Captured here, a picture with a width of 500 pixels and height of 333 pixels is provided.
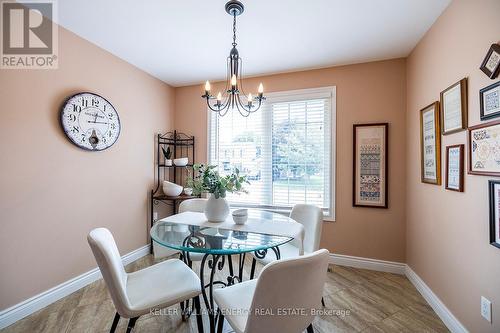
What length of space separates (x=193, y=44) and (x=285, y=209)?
231 cm

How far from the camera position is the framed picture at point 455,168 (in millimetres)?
1707

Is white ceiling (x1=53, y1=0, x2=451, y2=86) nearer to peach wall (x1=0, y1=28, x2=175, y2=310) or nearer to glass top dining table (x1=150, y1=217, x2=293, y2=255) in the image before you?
peach wall (x1=0, y1=28, x2=175, y2=310)

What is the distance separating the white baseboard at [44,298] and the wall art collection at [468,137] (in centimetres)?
340

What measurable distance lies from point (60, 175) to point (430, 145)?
349 centimetres

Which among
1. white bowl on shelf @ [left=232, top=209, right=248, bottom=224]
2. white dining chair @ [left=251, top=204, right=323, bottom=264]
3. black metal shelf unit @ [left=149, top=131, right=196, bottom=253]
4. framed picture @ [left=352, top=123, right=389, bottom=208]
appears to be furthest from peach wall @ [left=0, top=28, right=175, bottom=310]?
framed picture @ [left=352, top=123, right=389, bottom=208]

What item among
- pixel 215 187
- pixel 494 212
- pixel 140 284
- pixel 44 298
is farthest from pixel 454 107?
pixel 44 298

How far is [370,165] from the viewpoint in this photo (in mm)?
2865

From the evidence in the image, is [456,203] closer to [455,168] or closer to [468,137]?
[455,168]

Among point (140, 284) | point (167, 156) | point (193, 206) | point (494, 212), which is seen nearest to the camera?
point (494, 212)

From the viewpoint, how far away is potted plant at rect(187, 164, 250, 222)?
1887mm

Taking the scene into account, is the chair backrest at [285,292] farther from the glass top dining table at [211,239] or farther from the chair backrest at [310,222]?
the chair backrest at [310,222]

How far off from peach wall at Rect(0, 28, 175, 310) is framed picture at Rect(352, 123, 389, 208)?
2.83m

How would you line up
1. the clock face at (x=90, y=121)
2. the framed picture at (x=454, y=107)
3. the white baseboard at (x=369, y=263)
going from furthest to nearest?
the white baseboard at (x=369, y=263) < the clock face at (x=90, y=121) < the framed picture at (x=454, y=107)

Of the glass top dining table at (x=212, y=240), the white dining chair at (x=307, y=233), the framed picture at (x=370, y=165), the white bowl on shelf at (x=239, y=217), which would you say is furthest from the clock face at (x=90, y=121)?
the framed picture at (x=370, y=165)
